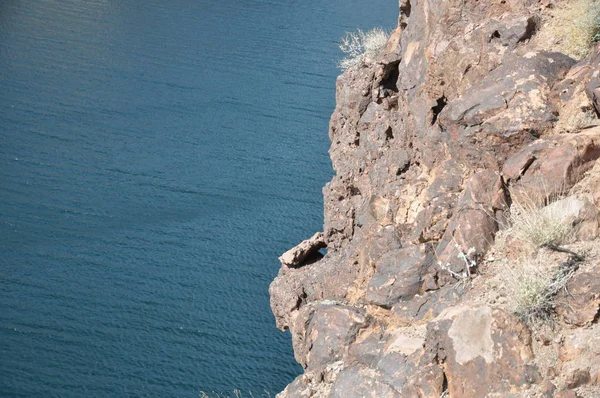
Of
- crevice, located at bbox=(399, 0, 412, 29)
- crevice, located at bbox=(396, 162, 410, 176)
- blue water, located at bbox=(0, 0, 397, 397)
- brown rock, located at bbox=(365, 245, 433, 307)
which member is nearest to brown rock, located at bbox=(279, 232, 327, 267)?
crevice, located at bbox=(396, 162, 410, 176)

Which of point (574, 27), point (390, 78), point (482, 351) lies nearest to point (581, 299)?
point (482, 351)

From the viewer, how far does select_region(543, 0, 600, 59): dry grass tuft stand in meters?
6.14

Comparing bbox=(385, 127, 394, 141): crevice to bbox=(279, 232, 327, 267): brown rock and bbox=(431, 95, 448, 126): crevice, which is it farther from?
bbox=(279, 232, 327, 267): brown rock

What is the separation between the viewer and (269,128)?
2106cm

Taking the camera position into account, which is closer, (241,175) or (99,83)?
(241,175)

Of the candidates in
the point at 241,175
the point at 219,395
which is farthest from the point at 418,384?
the point at 241,175

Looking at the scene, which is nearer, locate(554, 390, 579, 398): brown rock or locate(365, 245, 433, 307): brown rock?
locate(554, 390, 579, 398): brown rock

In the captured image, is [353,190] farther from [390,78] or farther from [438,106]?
[438,106]

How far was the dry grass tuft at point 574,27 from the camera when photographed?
6137 millimetres

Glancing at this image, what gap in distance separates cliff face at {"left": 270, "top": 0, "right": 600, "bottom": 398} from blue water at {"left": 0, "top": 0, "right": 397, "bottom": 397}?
21.0ft

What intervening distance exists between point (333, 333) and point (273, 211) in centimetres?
1150

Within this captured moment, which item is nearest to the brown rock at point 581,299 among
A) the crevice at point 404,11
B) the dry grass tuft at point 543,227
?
the dry grass tuft at point 543,227

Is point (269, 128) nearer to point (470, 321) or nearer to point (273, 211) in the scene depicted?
point (273, 211)

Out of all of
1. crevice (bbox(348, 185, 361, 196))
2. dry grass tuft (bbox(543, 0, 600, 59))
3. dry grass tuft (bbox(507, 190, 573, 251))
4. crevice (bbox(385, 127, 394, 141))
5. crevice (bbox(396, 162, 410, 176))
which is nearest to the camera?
dry grass tuft (bbox(507, 190, 573, 251))
